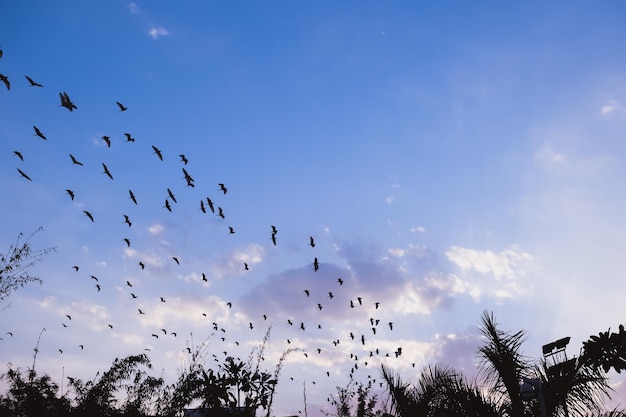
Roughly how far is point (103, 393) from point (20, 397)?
18.2 feet

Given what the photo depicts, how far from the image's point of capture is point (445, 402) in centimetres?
1084

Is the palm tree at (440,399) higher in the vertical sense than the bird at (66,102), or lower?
lower

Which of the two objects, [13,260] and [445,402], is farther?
[13,260]

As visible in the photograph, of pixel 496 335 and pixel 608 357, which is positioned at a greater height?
pixel 496 335

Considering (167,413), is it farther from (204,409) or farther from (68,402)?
(204,409)

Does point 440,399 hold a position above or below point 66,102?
below

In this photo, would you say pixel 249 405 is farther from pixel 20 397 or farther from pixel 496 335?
pixel 20 397

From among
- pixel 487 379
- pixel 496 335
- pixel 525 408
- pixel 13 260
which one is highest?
pixel 13 260

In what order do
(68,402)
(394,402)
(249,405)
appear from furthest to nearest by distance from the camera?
(68,402) → (249,405) → (394,402)

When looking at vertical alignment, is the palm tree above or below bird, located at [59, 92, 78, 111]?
below

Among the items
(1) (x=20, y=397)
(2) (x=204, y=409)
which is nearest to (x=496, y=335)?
(2) (x=204, y=409)

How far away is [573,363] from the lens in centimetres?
920

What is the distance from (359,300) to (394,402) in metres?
15.4

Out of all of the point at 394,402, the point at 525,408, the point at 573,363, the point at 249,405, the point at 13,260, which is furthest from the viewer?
the point at 249,405
